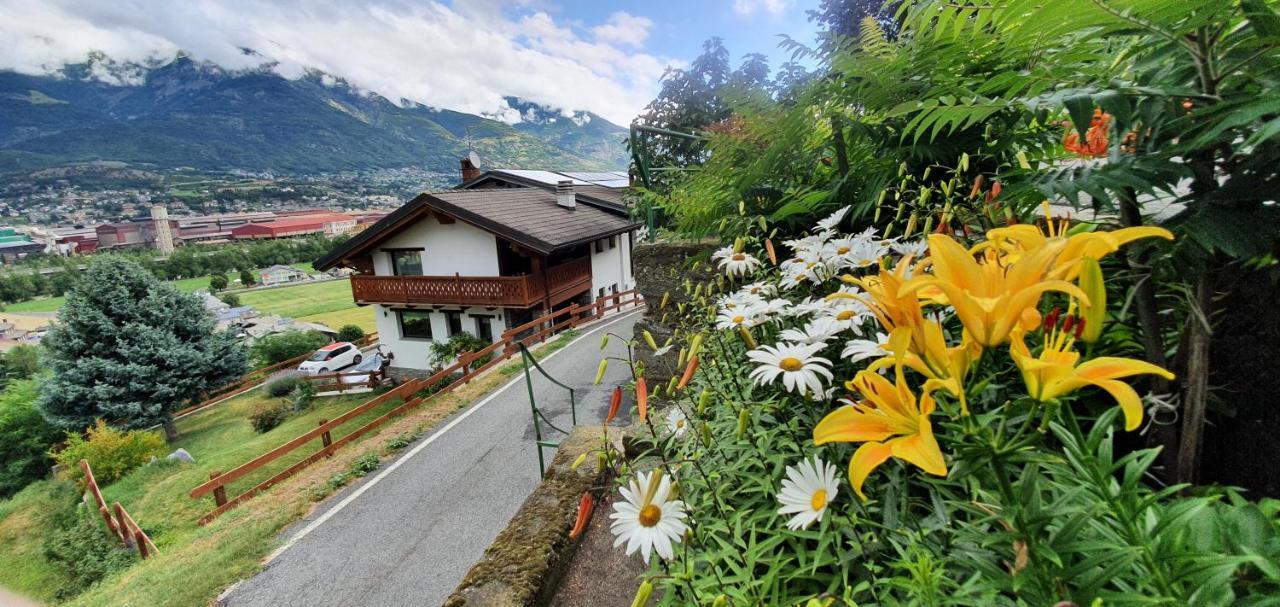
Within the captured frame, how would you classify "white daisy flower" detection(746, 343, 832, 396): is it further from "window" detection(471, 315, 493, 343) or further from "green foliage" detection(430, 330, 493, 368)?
"window" detection(471, 315, 493, 343)

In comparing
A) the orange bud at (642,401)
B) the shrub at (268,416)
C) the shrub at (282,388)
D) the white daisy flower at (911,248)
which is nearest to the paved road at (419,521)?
the orange bud at (642,401)

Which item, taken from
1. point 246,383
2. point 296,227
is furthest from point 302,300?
point 296,227

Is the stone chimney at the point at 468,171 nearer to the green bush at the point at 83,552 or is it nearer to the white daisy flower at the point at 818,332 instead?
the green bush at the point at 83,552

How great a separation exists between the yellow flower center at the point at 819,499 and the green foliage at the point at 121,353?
71.5 ft

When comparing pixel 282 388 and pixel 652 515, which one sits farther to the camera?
pixel 282 388

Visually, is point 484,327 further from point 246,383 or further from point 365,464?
point 246,383

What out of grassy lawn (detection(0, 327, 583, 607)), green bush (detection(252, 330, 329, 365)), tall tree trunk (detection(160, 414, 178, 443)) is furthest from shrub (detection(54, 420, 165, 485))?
green bush (detection(252, 330, 329, 365))

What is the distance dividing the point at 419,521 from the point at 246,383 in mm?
24776

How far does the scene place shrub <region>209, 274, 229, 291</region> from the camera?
60.5 m

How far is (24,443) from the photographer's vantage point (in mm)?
16312

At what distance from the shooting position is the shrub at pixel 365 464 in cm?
687

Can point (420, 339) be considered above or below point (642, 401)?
below

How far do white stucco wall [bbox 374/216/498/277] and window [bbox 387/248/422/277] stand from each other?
0.50 ft

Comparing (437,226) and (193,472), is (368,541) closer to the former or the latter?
(193,472)
